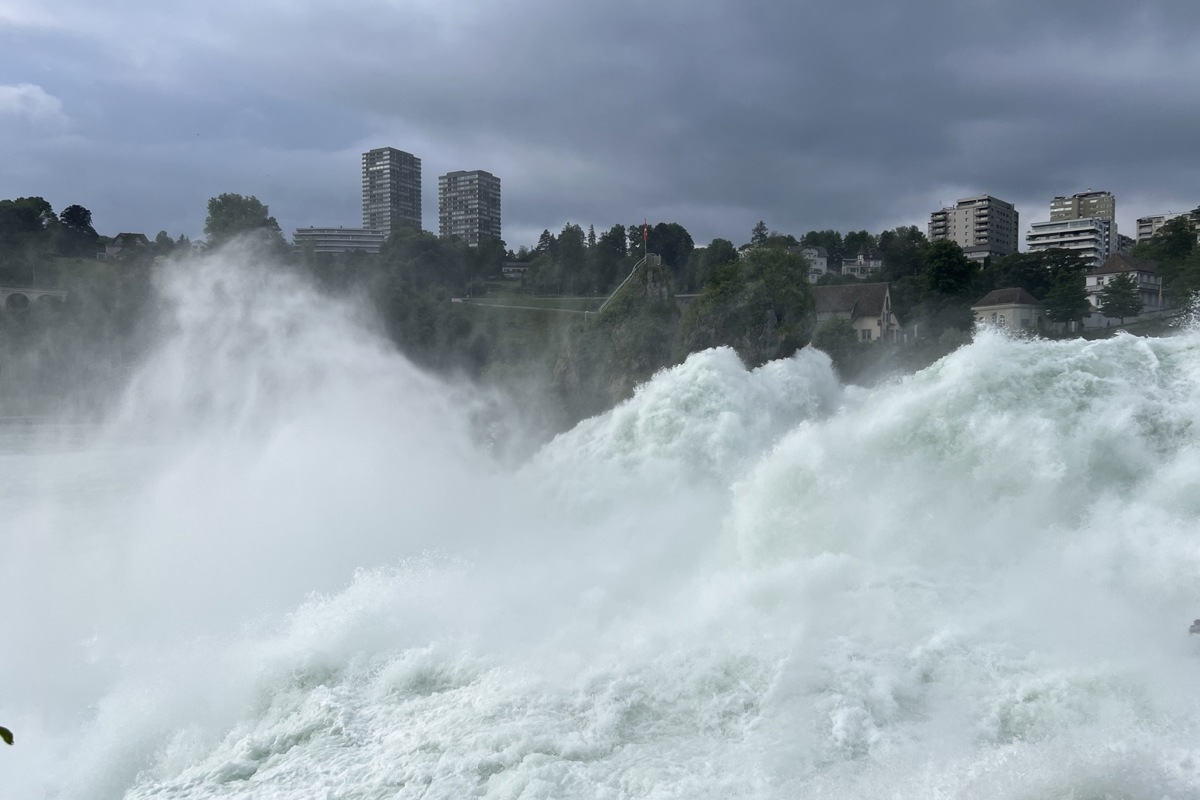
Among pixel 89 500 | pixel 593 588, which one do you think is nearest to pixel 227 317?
pixel 89 500

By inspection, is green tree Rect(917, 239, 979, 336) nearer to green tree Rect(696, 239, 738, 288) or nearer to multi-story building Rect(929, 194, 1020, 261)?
green tree Rect(696, 239, 738, 288)

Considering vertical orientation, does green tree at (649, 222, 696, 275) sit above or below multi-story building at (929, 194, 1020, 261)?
below

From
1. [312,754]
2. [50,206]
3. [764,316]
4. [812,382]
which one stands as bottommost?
[312,754]

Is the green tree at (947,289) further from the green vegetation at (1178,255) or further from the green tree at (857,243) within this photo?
the green tree at (857,243)

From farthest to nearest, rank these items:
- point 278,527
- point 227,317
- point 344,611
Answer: point 227,317, point 278,527, point 344,611

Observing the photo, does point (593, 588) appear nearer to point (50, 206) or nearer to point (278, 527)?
point (278, 527)

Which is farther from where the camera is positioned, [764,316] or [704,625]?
[764,316]

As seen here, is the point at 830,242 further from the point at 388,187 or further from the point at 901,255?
the point at 388,187

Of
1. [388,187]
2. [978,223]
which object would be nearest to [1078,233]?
[978,223]

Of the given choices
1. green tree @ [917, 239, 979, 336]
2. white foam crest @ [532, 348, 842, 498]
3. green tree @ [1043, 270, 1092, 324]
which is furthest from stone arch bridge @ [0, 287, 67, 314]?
green tree @ [1043, 270, 1092, 324]
